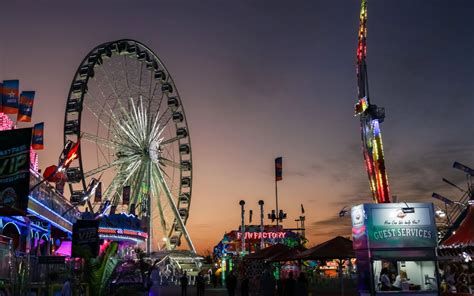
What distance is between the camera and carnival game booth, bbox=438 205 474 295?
60.7 feet

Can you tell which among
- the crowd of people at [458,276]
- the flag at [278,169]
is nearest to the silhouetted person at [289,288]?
the crowd of people at [458,276]

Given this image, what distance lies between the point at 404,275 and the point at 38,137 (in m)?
18.7

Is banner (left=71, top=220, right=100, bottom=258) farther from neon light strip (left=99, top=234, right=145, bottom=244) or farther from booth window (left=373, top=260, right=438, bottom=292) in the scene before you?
neon light strip (left=99, top=234, right=145, bottom=244)

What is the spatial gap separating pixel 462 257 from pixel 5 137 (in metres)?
17.0

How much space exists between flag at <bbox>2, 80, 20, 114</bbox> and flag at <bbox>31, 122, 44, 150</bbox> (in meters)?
4.10

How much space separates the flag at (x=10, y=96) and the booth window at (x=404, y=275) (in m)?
15.4

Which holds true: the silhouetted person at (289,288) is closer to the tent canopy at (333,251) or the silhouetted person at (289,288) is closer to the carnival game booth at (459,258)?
the tent canopy at (333,251)

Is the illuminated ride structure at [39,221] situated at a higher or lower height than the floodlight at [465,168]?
lower

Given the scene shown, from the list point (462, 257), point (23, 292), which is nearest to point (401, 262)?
point (462, 257)

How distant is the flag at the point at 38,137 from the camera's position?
25156mm

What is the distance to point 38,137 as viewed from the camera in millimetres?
25375

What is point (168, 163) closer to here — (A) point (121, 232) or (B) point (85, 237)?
(A) point (121, 232)

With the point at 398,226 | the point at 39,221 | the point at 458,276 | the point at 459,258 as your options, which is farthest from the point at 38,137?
the point at 458,276

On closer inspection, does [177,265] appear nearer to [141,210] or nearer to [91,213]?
[141,210]
